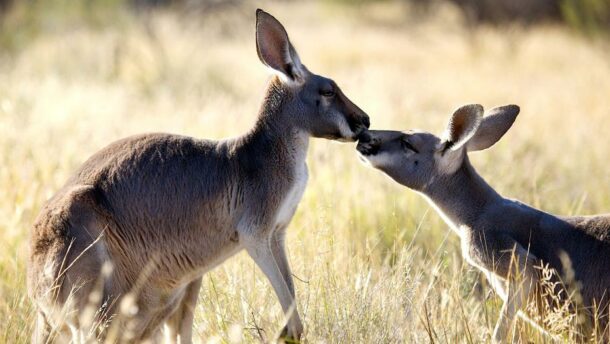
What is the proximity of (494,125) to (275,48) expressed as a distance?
1.35 metres

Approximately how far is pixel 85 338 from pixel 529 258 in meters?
2.06

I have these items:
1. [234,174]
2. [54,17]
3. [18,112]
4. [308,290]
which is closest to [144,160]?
[234,174]

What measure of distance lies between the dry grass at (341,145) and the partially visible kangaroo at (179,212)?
1.00ft

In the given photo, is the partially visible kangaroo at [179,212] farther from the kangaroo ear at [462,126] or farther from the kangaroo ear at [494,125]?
the kangaroo ear at [494,125]

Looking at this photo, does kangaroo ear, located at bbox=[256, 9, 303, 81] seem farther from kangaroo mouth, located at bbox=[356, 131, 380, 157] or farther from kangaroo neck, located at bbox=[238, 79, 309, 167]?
kangaroo mouth, located at bbox=[356, 131, 380, 157]

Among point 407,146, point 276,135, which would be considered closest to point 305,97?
point 276,135

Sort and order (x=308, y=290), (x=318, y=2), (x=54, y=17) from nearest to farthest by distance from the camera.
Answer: (x=308, y=290) < (x=54, y=17) < (x=318, y=2)

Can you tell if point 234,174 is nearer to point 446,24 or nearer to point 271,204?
point 271,204

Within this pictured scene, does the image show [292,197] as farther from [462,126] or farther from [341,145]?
[341,145]

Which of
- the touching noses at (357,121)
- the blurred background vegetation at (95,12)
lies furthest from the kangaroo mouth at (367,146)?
the blurred background vegetation at (95,12)

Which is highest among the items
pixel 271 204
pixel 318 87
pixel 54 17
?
pixel 318 87

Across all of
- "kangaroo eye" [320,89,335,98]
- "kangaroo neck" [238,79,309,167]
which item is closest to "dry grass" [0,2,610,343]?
"kangaroo neck" [238,79,309,167]

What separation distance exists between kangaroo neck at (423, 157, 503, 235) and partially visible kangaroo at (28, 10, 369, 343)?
0.72 m

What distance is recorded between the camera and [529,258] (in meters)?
4.60
